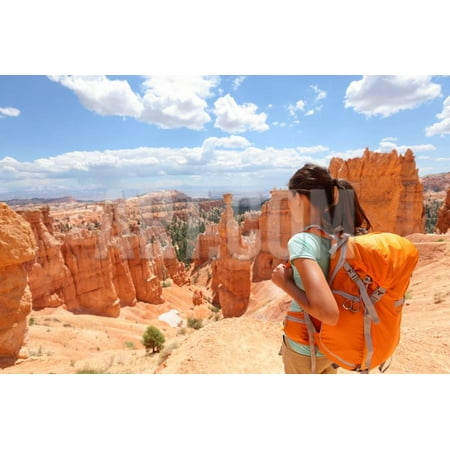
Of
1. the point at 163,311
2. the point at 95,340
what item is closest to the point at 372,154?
the point at 95,340

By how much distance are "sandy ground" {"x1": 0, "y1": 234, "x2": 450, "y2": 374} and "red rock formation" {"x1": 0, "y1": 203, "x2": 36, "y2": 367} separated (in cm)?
48

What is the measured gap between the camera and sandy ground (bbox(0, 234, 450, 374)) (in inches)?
211

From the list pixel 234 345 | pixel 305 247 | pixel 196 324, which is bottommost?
pixel 196 324

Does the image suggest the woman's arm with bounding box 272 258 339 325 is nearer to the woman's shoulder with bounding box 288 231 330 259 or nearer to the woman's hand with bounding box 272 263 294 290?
the woman's shoulder with bounding box 288 231 330 259

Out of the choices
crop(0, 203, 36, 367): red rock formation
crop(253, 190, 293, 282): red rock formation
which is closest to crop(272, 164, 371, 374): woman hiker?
crop(0, 203, 36, 367): red rock formation

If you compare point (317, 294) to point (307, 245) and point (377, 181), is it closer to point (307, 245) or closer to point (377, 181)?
point (307, 245)

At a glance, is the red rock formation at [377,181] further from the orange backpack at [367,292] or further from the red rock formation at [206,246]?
the red rock formation at [206,246]

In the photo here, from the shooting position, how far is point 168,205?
220 feet

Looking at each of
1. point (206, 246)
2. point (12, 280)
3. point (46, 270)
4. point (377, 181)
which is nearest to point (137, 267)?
point (46, 270)

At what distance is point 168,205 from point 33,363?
199 feet

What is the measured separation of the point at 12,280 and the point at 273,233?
2019 cm

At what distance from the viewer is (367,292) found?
64.3 inches

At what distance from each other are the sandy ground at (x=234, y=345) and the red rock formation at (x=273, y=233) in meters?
10.0
